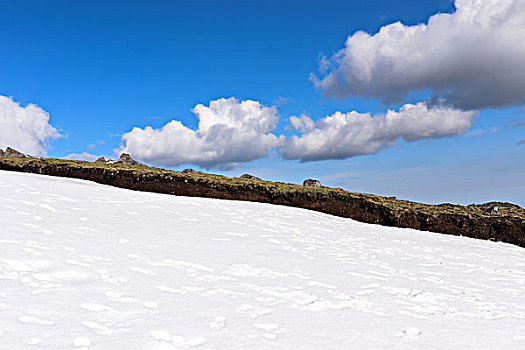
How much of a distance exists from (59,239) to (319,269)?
5.20 m

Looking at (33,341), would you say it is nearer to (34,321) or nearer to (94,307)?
(34,321)

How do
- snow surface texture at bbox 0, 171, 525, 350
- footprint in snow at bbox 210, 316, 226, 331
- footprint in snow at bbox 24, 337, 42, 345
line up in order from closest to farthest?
footprint in snow at bbox 24, 337, 42, 345 → snow surface texture at bbox 0, 171, 525, 350 → footprint in snow at bbox 210, 316, 226, 331

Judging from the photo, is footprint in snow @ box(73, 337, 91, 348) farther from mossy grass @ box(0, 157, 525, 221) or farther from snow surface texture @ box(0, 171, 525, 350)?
mossy grass @ box(0, 157, 525, 221)

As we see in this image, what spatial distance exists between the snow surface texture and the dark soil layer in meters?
4.13

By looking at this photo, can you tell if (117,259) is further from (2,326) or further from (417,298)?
(417,298)

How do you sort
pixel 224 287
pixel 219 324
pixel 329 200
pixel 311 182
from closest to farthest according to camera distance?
pixel 219 324 < pixel 224 287 < pixel 329 200 < pixel 311 182

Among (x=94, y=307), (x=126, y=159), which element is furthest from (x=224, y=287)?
(x=126, y=159)

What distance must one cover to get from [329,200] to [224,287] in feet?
40.0

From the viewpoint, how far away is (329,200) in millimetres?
17297

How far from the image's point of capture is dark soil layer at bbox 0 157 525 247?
14539 mm

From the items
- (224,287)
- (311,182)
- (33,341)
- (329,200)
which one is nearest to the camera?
(33,341)

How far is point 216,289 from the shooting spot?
5609mm

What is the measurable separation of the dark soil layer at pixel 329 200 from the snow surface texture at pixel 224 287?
4129 millimetres

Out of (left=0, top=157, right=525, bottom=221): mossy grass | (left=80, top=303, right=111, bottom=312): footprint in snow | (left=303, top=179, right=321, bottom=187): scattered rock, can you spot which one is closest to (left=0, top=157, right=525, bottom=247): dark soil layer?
(left=0, top=157, right=525, bottom=221): mossy grass
